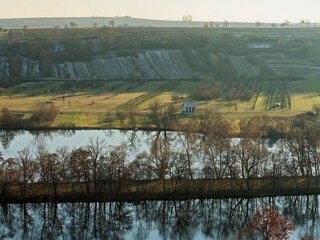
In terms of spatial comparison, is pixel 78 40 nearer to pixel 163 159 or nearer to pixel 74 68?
pixel 74 68

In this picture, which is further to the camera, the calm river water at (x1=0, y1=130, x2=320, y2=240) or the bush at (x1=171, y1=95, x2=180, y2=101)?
the bush at (x1=171, y1=95, x2=180, y2=101)

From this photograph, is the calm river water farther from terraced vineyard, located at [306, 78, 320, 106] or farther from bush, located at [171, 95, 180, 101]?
terraced vineyard, located at [306, 78, 320, 106]

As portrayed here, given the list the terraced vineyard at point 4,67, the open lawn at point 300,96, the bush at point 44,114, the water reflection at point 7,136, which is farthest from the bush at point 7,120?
the open lawn at point 300,96

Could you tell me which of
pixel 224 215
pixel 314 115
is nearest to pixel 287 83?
pixel 314 115

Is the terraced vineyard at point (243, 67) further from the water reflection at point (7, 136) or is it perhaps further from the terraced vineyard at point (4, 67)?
the water reflection at point (7, 136)

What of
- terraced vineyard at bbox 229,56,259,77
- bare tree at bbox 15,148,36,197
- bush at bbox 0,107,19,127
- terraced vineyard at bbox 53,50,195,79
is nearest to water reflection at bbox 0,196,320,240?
bare tree at bbox 15,148,36,197

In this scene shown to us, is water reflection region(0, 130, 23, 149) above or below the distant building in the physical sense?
below

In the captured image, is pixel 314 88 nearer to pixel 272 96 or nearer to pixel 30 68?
pixel 272 96
